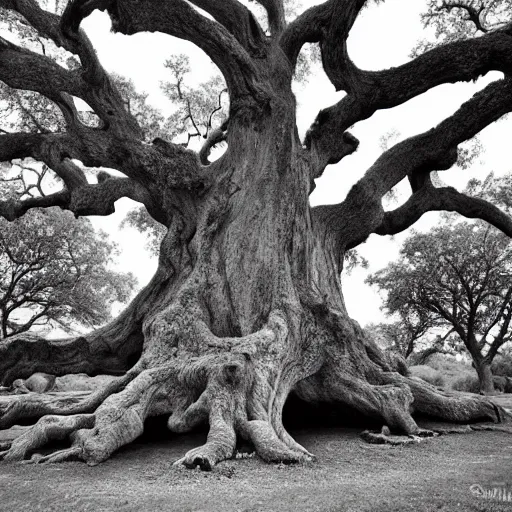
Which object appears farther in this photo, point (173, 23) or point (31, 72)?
point (31, 72)

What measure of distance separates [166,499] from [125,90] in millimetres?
11831

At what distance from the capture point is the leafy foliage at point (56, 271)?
54.2 ft

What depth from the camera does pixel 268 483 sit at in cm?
295

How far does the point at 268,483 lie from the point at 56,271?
55.2 feet

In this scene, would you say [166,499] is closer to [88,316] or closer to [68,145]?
[68,145]

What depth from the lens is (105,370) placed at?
7.80 metres

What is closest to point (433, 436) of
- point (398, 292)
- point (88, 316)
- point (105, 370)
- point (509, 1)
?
point (105, 370)

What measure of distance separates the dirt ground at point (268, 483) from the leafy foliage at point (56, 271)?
1432cm

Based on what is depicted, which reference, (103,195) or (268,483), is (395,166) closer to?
(103,195)

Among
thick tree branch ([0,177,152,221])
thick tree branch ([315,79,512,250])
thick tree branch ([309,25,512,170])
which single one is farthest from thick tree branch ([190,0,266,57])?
thick tree branch ([0,177,152,221])

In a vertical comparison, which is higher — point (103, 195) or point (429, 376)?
point (103, 195)

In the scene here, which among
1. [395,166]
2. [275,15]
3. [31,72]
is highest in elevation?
[275,15]

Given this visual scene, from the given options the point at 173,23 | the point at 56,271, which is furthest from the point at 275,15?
the point at 56,271

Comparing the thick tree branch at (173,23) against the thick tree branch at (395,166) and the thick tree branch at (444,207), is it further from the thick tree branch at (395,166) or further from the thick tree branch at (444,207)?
the thick tree branch at (444,207)
